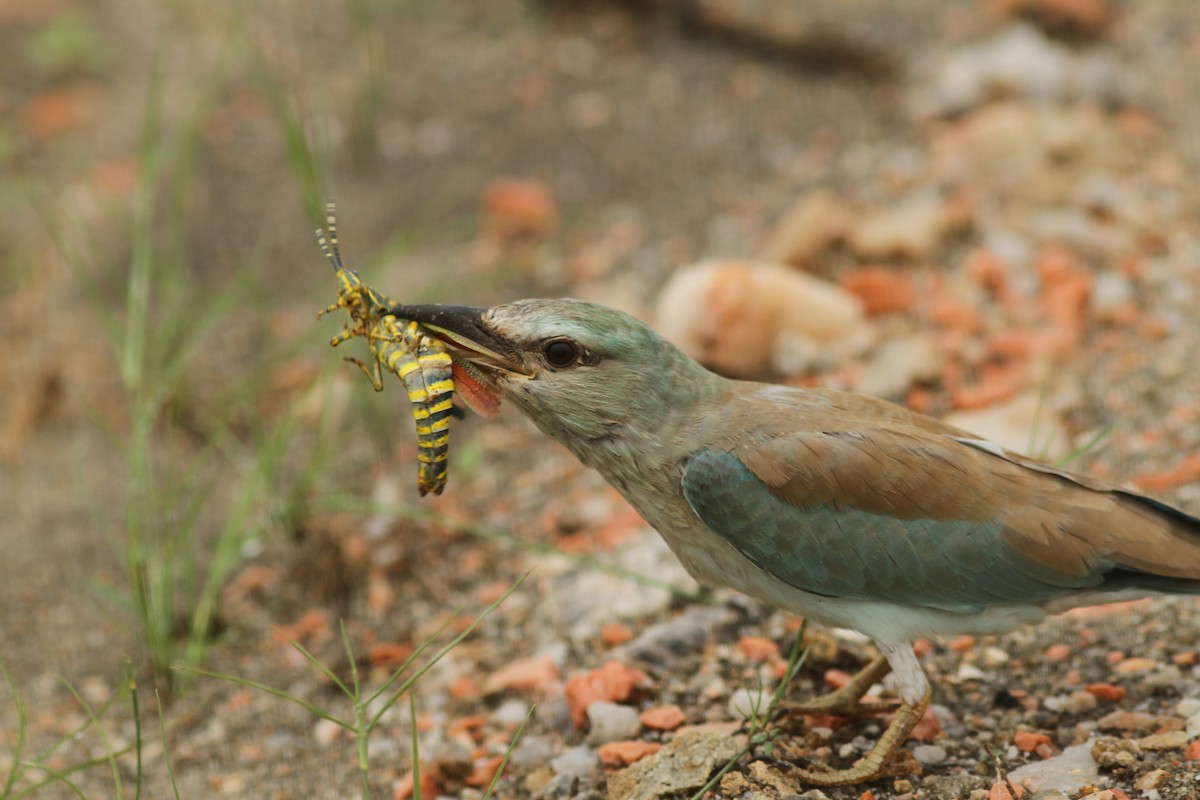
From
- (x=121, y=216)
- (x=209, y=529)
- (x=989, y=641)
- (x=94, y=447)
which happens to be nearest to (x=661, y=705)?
(x=989, y=641)

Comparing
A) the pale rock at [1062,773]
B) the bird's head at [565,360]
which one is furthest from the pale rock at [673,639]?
the pale rock at [1062,773]

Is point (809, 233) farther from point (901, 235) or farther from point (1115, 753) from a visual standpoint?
point (1115, 753)

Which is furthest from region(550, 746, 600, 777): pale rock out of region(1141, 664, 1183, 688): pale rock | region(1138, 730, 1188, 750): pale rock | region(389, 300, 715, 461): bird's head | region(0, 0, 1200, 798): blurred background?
region(1141, 664, 1183, 688): pale rock

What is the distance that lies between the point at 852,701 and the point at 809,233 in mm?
2708

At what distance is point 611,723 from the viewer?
3.61m

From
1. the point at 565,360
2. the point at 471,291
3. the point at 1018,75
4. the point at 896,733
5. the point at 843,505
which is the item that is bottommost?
the point at 896,733

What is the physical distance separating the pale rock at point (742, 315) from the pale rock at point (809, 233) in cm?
42

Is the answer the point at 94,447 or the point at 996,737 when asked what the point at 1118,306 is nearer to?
the point at 996,737

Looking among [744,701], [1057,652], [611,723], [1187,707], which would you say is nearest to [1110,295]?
[1057,652]

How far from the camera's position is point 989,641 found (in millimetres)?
3941

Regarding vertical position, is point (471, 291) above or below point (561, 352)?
above

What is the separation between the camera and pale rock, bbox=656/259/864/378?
16.9 feet

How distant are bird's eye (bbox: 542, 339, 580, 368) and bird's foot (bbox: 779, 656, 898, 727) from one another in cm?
105

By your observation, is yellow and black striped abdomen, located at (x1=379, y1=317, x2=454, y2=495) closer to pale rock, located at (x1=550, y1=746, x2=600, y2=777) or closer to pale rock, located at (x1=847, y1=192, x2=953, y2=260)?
pale rock, located at (x1=550, y1=746, x2=600, y2=777)
